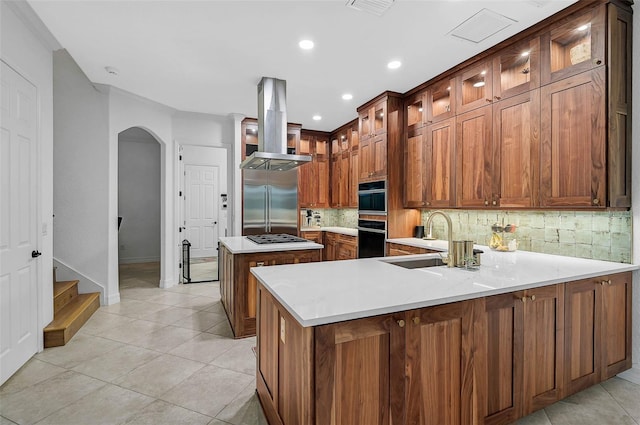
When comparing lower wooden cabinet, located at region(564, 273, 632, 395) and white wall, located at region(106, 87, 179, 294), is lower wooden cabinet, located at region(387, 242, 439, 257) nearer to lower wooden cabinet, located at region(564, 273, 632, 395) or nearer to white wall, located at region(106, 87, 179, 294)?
lower wooden cabinet, located at region(564, 273, 632, 395)

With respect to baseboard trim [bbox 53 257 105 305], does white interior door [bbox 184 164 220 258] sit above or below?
above

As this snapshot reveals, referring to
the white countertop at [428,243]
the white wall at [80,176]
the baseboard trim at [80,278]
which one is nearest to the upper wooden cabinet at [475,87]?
the white countertop at [428,243]

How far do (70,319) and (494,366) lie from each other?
3.82m

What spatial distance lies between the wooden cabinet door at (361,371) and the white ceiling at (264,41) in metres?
2.32

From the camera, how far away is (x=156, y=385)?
2.32 metres

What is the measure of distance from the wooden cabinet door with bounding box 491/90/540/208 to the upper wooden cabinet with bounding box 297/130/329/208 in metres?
3.66

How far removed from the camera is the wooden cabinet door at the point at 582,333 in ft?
6.58

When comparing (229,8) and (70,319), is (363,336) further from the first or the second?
(70,319)

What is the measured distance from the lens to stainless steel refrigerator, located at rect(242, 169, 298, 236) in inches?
210

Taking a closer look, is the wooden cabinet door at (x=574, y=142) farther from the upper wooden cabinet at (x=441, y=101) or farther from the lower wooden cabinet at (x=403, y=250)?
the lower wooden cabinet at (x=403, y=250)

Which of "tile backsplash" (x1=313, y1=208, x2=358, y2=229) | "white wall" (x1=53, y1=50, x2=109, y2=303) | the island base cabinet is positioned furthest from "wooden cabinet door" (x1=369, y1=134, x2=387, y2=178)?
"white wall" (x1=53, y1=50, x2=109, y2=303)

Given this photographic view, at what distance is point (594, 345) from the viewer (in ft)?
7.03

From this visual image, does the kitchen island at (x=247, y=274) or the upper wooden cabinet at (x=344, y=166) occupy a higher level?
the upper wooden cabinet at (x=344, y=166)

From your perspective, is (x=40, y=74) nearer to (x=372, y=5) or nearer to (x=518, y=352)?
(x=372, y=5)
